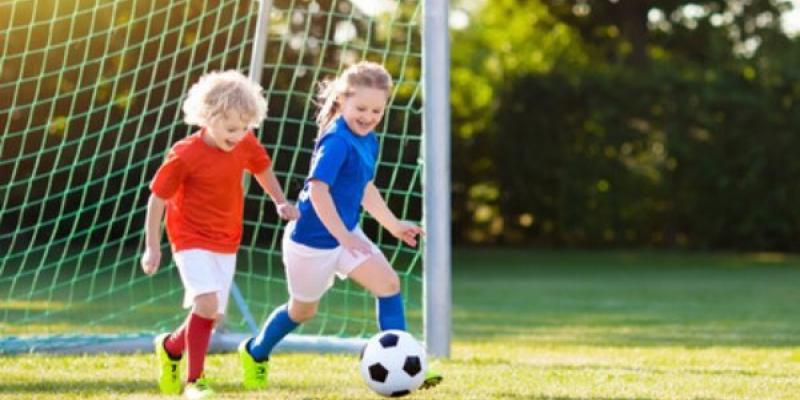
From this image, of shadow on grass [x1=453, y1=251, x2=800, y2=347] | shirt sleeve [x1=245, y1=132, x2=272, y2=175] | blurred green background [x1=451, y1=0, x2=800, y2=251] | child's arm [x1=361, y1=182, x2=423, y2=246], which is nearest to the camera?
child's arm [x1=361, y1=182, x2=423, y2=246]

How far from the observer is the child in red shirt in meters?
4.72

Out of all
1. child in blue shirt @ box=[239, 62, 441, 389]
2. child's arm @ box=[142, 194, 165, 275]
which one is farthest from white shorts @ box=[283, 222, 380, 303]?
child's arm @ box=[142, 194, 165, 275]

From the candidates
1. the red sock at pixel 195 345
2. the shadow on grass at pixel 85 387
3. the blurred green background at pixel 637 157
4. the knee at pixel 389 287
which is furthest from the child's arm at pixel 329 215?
the blurred green background at pixel 637 157

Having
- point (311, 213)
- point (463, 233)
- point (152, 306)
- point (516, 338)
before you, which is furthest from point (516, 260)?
point (311, 213)

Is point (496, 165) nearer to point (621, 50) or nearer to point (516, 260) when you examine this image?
point (516, 260)

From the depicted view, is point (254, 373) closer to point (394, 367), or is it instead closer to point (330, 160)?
point (394, 367)

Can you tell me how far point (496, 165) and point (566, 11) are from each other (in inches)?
229

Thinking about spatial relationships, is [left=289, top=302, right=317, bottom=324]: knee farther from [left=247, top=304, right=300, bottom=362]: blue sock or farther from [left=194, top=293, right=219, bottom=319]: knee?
[left=194, top=293, right=219, bottom=319]: knee

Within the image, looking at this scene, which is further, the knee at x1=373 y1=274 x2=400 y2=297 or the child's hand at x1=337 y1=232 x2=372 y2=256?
the knee at x1=373 y1=274 x2=400 y2=297

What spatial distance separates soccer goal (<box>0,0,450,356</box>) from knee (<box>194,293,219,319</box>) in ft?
5.06

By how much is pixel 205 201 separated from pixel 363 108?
0.59m

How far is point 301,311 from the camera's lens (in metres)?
5.04

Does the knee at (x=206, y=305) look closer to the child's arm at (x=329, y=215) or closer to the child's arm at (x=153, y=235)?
the child's arm at (x=153, y=235)

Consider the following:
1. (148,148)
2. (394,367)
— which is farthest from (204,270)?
(148,148)
